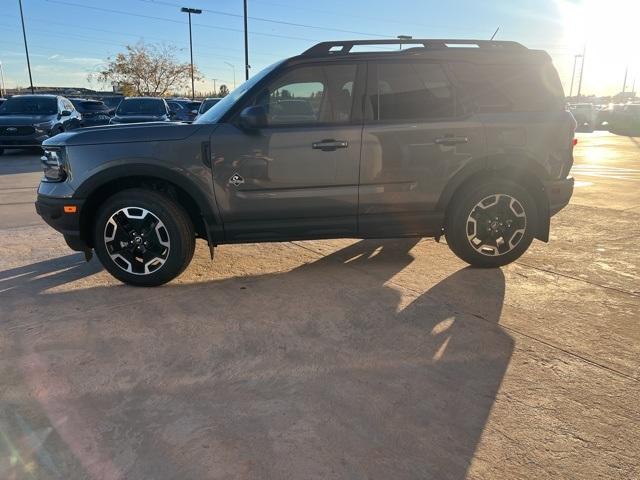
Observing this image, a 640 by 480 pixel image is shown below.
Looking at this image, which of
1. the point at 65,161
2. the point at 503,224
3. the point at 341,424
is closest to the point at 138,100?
the point at 65,161

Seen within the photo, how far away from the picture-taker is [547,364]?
2885 millimetres

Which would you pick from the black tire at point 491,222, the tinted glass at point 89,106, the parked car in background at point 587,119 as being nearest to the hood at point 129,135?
the black tire at point 491,222

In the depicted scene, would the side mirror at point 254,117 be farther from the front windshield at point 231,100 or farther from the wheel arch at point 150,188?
the wheel arch at point 150,188

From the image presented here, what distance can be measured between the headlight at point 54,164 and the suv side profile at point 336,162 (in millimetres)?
14

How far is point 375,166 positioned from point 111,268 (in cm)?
236

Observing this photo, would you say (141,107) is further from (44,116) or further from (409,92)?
(409,92)

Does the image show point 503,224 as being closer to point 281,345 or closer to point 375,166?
point 375,166

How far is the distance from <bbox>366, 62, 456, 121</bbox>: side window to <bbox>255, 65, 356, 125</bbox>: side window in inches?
8.2

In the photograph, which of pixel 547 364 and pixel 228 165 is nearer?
pixel 547 364

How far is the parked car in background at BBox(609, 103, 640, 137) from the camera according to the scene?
25594 millimetres

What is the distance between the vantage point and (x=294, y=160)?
3.96 m

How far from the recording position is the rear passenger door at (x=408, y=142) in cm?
409

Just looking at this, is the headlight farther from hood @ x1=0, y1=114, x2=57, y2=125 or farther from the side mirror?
hood @ x1=0, y1=114, x2=57, y2=125

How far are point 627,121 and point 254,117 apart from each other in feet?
92.7
